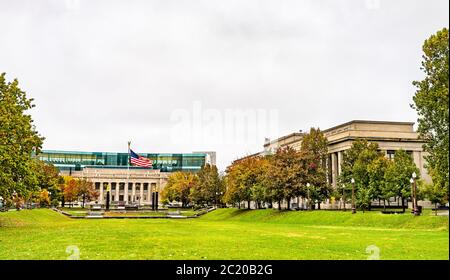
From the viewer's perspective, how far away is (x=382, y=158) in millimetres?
62594

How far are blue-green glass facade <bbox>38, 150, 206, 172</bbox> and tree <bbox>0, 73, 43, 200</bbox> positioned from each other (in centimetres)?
13509

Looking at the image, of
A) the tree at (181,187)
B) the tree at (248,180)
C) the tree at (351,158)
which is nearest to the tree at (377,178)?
the tree at (351,158)

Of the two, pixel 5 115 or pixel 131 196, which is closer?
pixel 5 115

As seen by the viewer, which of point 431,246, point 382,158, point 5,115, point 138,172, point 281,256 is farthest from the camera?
point 138,172

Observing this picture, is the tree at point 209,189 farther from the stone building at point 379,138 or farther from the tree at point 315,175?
the tree at point 315,175

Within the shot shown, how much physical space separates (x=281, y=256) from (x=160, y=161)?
180m

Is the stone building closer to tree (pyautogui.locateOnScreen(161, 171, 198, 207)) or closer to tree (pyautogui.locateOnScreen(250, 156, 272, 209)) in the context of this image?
tree (pyautogui.locateOnScreen(250, 156, 272, 209))

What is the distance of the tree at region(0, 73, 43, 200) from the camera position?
111 ft

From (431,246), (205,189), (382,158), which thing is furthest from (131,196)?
(431,246)

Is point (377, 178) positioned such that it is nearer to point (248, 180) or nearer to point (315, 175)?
point (315, 175)

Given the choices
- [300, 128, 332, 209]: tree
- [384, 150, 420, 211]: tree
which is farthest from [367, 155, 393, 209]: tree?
[300, 128, 332, 209]: tree

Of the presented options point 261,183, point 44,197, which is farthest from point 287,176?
point 44,197

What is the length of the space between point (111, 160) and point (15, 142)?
6372 inches
